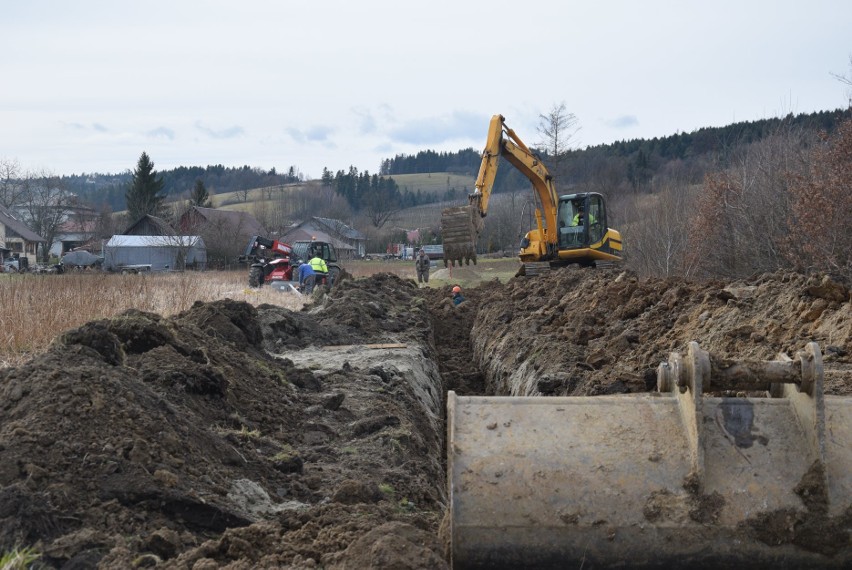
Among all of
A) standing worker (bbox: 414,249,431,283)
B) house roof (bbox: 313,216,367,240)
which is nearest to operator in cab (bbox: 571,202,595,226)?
standing worker (bbox: 414,249,431,283)

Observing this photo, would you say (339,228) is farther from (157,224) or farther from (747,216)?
(747,216)

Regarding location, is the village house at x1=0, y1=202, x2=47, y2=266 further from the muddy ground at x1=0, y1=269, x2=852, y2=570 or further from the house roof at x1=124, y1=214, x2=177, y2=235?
the muddy ground at x1=0, y1=269, x2=852, y2=570

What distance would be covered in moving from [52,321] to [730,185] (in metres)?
18.2

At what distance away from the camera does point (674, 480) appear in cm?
307

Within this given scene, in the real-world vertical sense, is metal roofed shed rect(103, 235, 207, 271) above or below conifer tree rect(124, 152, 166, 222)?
below

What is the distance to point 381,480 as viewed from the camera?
4980 millimetres

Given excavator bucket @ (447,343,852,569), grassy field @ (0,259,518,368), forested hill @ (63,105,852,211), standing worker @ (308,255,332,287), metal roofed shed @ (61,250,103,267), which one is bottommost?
metal roofed shed @ (61,250,103,267)

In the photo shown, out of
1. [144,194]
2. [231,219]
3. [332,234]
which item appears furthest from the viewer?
[332,234]

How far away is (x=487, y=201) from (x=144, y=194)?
5862cm

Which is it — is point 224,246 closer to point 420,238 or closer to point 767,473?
point 420,238

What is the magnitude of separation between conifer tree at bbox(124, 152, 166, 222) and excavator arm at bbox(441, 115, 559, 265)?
182 ft

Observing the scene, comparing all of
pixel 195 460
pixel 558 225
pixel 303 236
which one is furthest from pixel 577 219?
pixel 303 236

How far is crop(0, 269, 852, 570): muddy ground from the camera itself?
3.38 metres

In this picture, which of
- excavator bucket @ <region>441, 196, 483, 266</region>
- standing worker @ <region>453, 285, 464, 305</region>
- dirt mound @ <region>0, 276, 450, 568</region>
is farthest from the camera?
standing worker @ <region>453, 285, 464, 305</region>
